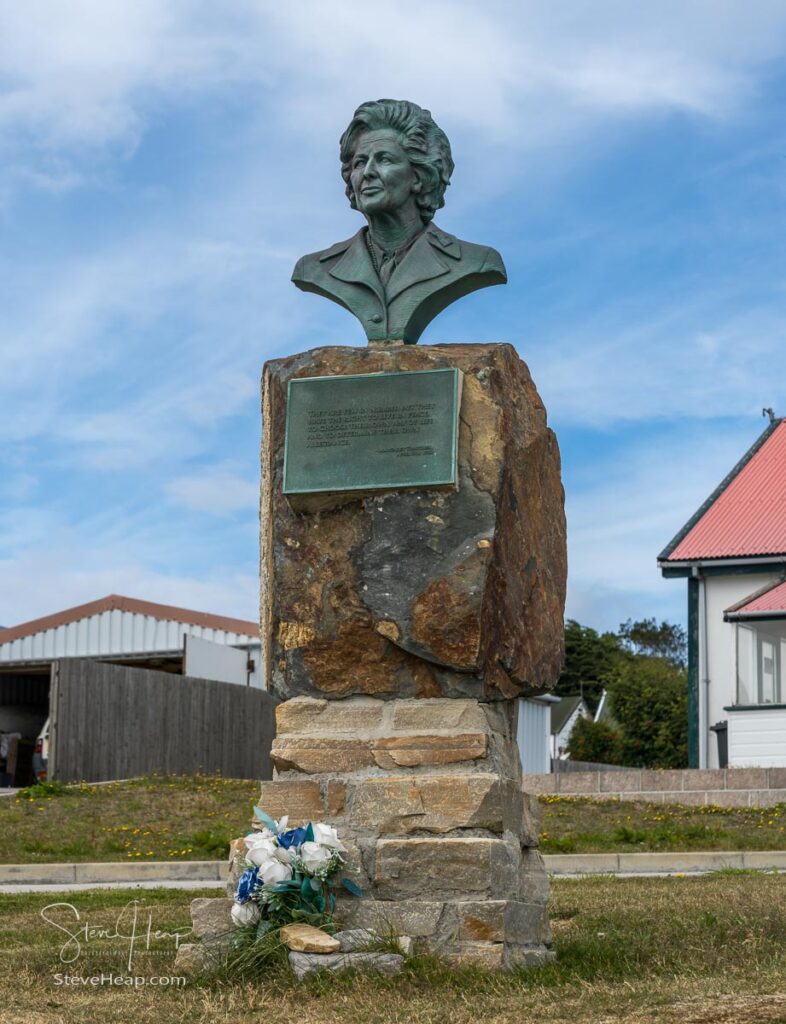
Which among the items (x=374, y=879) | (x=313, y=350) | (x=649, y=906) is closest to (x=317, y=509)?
(x=313, y=350)

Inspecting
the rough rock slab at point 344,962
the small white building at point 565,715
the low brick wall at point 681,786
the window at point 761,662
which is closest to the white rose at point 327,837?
the rough rock slab at point 344,962

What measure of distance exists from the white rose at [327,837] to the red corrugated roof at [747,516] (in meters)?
17.6

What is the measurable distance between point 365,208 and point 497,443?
1.54 meters

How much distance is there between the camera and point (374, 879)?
5605 millimetres

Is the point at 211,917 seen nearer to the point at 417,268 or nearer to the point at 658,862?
the point at 417,268

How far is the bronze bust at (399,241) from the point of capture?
6.72 metres

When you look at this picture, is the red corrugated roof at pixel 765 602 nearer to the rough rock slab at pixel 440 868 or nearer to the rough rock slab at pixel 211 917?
the rough rock slab at pixel 440 868

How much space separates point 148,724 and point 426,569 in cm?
1615

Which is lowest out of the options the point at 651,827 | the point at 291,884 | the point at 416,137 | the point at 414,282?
the point at 651,827

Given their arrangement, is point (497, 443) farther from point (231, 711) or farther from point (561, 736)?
point (561, 736)

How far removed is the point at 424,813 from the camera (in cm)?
563

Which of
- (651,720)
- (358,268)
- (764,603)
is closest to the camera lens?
(358,268)

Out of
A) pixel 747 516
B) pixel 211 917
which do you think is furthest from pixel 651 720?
pixel 211 917

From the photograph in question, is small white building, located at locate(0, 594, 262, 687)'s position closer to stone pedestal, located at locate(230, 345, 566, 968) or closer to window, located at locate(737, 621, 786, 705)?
window, located at locate(737, 621, 786, 705)
